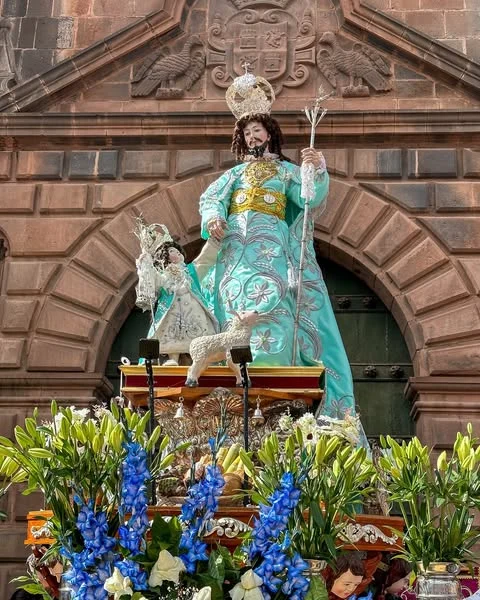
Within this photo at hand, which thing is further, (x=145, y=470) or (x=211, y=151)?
(x=211, y=151)

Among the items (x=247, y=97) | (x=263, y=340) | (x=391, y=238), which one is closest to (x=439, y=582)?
(x=263, y=340)

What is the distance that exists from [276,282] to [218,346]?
1185 mm

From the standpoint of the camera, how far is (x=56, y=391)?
1224 cm

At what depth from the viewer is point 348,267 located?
12984 mm

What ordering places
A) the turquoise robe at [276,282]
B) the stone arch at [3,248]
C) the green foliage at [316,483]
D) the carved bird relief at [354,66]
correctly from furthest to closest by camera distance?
the carved bird relief at [354,66] → the stone arch at [3,248] → the turquoise robe at [276,282] → the green foliage at [316,483]

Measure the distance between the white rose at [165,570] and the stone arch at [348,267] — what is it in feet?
23.9

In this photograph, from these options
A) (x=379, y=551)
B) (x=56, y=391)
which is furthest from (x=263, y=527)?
(x=56, y=391)

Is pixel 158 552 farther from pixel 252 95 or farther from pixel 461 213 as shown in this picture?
pixel 461 213

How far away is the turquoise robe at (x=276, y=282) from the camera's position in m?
8.41

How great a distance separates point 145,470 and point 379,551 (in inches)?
68.0

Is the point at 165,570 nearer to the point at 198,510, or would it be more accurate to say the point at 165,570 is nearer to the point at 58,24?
the point at 198,510

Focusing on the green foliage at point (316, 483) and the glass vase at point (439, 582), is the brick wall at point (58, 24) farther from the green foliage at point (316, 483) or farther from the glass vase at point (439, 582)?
the glass vase at point (439, 582)

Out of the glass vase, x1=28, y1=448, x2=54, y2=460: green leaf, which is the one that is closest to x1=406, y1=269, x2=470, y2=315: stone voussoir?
the glass vase

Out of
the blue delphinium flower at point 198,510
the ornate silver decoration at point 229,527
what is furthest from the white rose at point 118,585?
the ornate silver decoration at point 229,527
